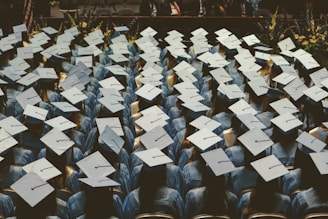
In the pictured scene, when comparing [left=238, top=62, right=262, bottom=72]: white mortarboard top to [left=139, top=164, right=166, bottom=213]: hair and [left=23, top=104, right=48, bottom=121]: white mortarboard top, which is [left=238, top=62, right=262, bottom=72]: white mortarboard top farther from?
[left=139, top=164, right=166, bottom=213]: hair

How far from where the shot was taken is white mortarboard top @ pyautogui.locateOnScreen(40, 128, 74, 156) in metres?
4.04

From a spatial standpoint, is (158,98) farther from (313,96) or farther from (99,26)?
(99,26)

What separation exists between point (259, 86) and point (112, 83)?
1.40m

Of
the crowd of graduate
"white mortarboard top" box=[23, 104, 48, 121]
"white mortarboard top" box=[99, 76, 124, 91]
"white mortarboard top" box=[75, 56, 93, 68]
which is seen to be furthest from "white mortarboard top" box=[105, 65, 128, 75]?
"white mortarboard top" box=[23, 104, 48, 121]

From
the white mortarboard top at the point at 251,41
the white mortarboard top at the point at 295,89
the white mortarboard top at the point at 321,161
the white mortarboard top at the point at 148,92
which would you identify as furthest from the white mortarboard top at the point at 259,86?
the white mortarboard top at the point at 251,41

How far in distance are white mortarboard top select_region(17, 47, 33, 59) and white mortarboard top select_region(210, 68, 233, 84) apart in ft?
6.56

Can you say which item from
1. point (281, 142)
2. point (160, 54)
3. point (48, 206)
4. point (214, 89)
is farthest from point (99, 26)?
point (48, 206)

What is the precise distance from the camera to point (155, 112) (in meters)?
4.79

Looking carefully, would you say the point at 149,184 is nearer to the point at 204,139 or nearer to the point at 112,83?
the point at 204,139

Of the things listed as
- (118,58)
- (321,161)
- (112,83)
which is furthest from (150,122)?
(118,58)

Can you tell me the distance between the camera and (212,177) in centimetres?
385

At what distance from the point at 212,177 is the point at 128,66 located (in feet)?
Answer: 9.29

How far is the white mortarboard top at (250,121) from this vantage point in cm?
454

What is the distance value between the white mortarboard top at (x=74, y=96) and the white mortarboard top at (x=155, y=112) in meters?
0.58
